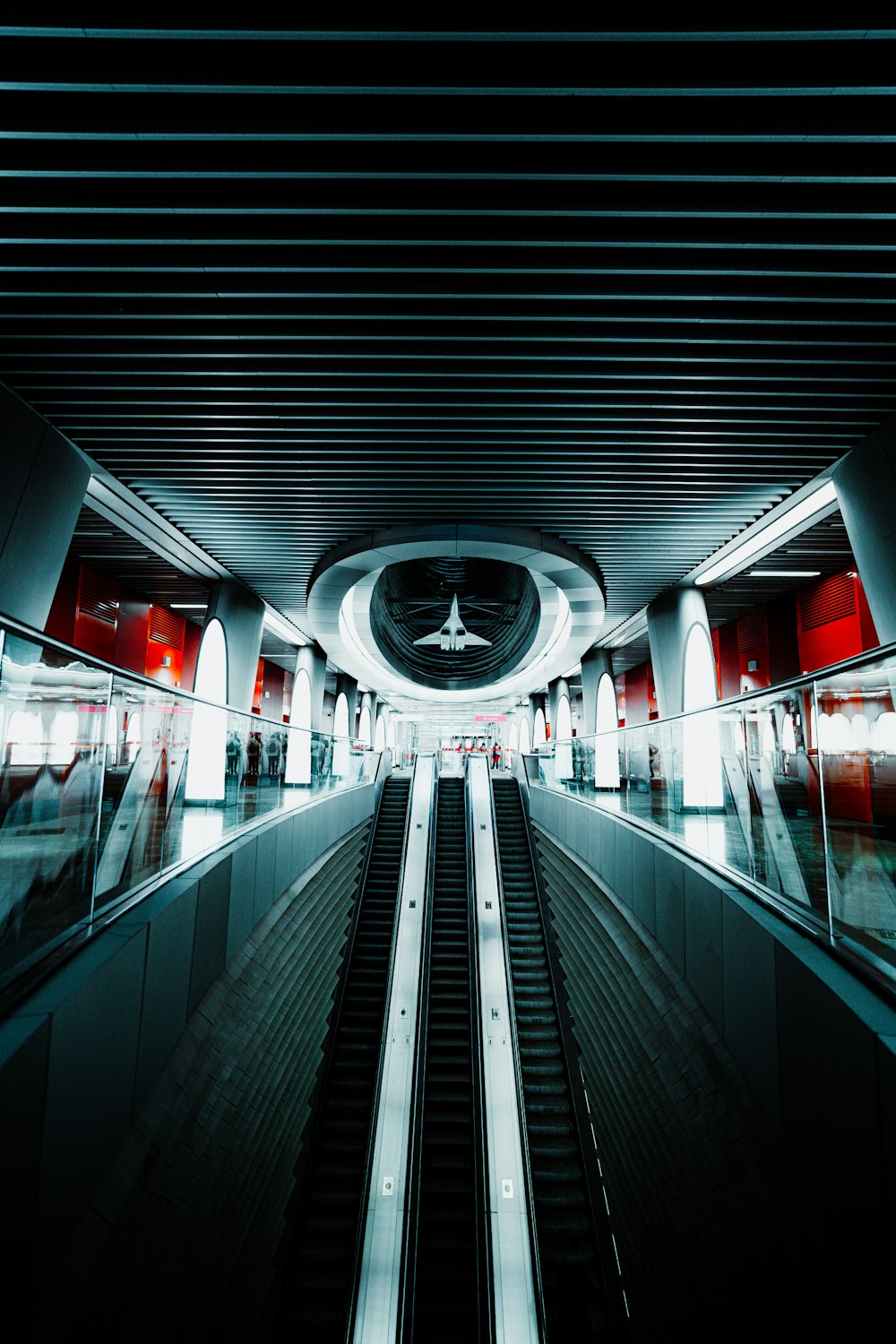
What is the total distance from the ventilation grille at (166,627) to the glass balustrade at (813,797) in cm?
1371

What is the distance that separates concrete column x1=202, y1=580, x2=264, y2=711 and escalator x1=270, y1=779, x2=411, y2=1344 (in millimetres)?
3986

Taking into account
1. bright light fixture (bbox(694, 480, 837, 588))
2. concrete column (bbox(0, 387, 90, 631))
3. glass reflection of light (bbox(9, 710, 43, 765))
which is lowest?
glass reflection of light (bbox(9, 710, 43, 765))

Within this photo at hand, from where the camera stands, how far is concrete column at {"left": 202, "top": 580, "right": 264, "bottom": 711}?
1188 cm

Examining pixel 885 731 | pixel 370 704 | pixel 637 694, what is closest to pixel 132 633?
pixel 885 731

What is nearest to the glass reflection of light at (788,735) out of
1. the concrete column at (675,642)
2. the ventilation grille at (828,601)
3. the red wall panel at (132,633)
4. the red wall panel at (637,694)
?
the concrete column at (675,642)

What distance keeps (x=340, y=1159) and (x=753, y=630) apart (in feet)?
42.5

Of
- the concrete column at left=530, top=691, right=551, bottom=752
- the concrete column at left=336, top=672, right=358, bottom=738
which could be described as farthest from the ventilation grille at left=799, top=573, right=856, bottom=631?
the concrete column at left=530, top=691, right=551, bottom=752

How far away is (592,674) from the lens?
18641 mm

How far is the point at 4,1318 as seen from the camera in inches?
76.5

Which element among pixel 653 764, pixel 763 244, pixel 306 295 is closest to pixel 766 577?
pixel 653 764

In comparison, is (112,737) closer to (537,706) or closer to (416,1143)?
(416,1143)

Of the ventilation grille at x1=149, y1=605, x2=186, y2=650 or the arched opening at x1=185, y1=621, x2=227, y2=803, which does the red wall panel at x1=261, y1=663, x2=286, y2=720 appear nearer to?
the ventilation grille at x1=149, y1=605, x2=186, y2=650

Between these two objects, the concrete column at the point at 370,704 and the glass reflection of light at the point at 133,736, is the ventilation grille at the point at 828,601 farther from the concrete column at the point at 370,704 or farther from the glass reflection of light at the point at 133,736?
the concrete column at the point at 370,704

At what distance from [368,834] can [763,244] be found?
427 inches
